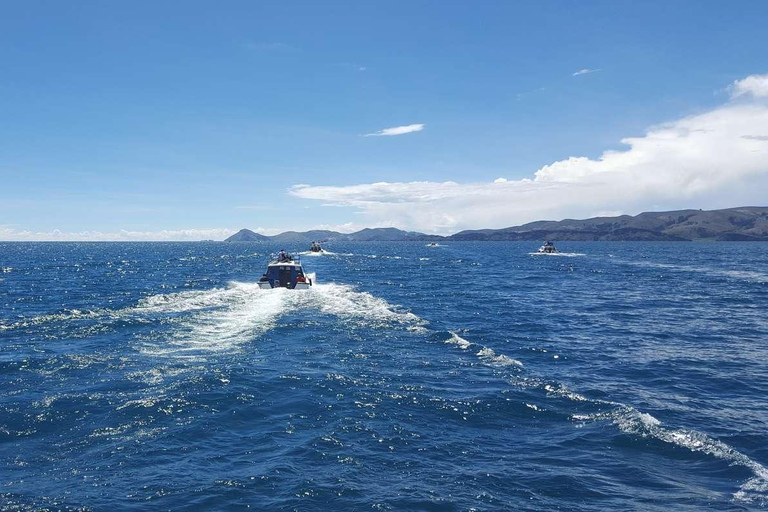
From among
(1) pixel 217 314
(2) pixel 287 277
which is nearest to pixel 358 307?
(1) pixel 217 314

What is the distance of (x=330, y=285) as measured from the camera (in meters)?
71.1

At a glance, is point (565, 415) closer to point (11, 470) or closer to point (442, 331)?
point (442, 331)

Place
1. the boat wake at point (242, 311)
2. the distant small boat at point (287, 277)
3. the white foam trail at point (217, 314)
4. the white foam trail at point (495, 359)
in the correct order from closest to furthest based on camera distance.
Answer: the white foam trail at point (495, 359)
the white foam trail at point (217, 314)
the boat wake at point (242, 311)
the distant small boat at point (287, 277)

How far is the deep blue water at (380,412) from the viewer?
46.5 ft

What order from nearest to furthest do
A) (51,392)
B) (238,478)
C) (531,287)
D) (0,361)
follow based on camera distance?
(238,478) → (51,392) → (0,361) → (531,287)

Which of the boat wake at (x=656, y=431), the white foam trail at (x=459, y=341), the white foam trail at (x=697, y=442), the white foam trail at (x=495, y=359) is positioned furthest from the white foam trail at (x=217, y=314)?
the white foam trail at (x=697, y=442)

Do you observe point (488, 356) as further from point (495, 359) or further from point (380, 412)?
point (380, 412)

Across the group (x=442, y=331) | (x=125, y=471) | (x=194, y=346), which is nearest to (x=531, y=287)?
(x=442, y=331)

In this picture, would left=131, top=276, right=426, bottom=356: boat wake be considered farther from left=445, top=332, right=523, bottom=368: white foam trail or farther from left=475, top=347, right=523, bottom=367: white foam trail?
left=475, top=347, right=523, bottom=367: white foam trail

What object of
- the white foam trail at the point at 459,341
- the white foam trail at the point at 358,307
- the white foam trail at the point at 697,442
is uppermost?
the white foam trail at the point at 358,307

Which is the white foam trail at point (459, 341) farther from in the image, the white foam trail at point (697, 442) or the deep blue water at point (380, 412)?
the white foam trail at point (697, 442)

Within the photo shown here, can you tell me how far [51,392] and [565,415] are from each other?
23459 mm

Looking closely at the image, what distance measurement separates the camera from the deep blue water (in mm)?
14188

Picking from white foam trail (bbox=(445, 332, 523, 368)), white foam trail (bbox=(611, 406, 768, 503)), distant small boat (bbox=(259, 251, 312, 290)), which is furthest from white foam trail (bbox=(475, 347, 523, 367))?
distant small boat (bbox=(259, 251, 312, 290))
